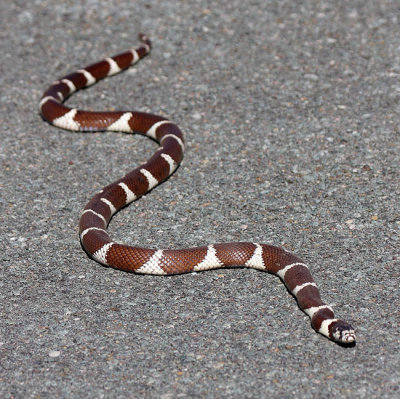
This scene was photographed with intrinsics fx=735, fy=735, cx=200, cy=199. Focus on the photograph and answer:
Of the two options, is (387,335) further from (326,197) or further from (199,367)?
(326,197)

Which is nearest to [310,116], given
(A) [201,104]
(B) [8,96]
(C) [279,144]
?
(C) [279,144]

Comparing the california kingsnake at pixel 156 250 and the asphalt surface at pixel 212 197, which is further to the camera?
the california kingsnake at pixel 156 250

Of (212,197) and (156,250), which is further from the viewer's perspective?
(212,197)

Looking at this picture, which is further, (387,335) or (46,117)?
(46,117)

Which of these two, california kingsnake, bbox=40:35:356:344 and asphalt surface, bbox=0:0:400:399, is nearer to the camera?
asphalt surface, bbox=0:0:400:399

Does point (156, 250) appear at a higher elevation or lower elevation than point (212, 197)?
higher
